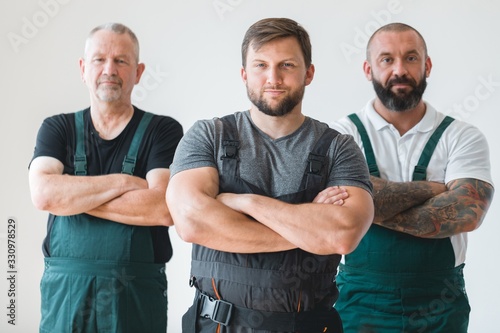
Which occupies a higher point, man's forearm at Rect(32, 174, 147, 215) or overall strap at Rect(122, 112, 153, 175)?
overall strap at Rect(122, 112, 153, 175)

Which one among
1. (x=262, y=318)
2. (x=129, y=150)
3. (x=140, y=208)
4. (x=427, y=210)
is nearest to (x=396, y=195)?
(x=427, y=210)

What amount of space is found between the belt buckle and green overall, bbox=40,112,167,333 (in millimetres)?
675

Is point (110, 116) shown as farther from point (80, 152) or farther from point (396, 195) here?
point (396, 195)

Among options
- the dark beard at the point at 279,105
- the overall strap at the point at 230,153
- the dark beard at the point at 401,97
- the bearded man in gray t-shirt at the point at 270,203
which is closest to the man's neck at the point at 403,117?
the dark beard at the point at 401,97

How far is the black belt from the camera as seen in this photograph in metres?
2.21

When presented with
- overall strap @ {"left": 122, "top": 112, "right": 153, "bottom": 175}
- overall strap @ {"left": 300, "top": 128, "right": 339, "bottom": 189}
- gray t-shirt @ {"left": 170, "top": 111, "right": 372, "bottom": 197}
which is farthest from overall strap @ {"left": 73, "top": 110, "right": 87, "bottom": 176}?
overall strap @ {"left": 300, "top": 128, "right": 339, "bottom": 189}

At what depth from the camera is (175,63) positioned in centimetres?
487

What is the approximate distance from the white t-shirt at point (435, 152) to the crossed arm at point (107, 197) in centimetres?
82

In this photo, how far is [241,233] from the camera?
2225 mm

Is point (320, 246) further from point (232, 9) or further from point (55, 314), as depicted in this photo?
point (232, 9)

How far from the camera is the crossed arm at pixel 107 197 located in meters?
2.78

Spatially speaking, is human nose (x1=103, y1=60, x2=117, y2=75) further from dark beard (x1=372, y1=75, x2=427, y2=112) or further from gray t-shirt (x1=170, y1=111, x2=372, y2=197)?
dark beard (x1=372, y1=75, x2=427, y2=112)

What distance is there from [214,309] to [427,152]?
46.0 inches

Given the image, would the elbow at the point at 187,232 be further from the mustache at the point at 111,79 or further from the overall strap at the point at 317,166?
the mustache at the point at 111,79
